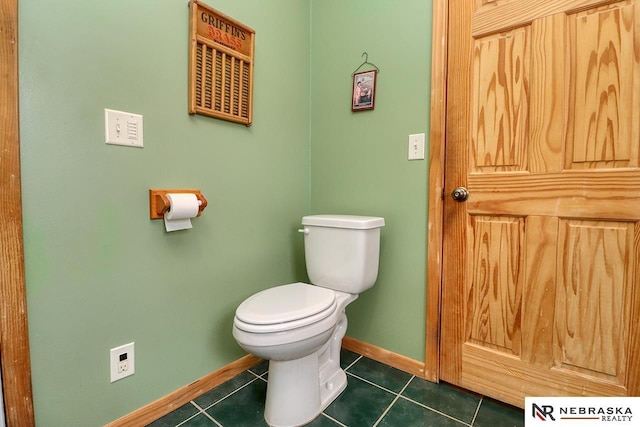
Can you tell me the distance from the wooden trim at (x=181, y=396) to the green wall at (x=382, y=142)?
604mm

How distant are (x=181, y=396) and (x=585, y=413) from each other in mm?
1478

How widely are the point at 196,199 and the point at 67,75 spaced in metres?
0.52

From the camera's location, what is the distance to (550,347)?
3.64 ft

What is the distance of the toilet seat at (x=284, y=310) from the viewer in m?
0.98

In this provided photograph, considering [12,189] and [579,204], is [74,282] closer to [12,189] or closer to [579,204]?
[12,189]

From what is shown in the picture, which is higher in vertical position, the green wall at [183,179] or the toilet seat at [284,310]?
the green wall at [183,179]

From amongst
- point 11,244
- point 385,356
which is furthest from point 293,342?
point 11,244

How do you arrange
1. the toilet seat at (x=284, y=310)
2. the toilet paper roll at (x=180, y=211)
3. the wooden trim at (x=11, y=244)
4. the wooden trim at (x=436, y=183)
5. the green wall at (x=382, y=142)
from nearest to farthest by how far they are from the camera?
the wooden trim at (x=11, y=244)
the toilet seat at (x=284, y=310)
the toilet paper roll at (x=180, y=211)
the wooden trim at (x=436, y=183)
the green wall at (x=382, y=142)

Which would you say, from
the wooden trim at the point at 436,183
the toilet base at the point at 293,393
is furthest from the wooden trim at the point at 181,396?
the wooden trim at the point at 436,183

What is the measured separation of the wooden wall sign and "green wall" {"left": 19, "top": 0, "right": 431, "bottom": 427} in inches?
1.9

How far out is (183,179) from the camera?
46.6 inches

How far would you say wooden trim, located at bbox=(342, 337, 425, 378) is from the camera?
4.63 ft

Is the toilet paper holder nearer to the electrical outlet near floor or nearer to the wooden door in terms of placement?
the electrical outlet near floor

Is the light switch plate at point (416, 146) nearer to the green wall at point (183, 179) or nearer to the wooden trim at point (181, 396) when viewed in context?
the green wall at point (183, 179)
